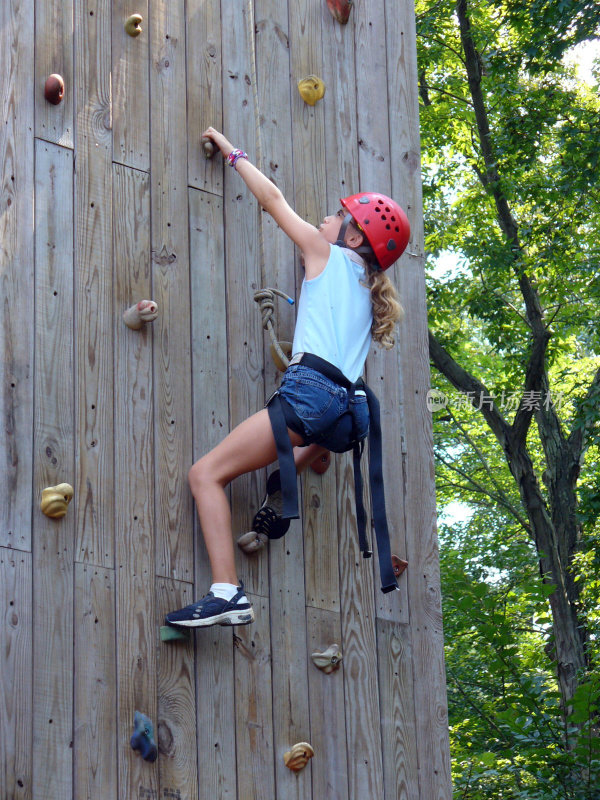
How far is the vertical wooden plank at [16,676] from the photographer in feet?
11.0

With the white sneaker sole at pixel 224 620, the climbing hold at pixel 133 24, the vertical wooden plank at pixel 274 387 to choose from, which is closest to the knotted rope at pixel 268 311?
the vertical wooden plank at pixel 274 387

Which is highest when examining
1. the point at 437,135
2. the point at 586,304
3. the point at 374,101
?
the point at 437,135

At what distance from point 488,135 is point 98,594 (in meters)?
9.46

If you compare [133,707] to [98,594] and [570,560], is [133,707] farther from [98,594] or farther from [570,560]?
[570,560]

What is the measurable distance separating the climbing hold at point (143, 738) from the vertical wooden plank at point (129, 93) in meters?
2.12

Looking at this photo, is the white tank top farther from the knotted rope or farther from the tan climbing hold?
the tan climbing hold

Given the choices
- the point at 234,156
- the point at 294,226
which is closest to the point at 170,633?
the point at 294,226

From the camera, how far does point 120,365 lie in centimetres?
401

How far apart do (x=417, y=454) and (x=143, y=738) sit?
190cm

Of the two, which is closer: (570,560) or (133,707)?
(133,707)

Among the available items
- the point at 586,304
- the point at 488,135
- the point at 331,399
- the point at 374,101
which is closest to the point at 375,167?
the point at 374,101

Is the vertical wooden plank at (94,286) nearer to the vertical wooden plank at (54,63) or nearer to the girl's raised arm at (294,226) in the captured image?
the vertical wooden plank at (54,63)

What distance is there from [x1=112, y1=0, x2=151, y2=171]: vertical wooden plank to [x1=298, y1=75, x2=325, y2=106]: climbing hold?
2.60 ft

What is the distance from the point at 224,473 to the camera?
3.96 metres
